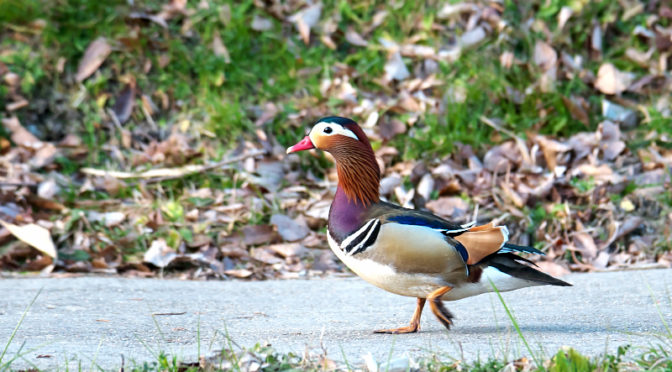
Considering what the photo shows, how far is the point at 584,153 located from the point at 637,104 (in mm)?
897

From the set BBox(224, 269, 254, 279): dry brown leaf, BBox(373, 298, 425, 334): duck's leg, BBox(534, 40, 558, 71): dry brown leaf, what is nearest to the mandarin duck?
BBox(373, 298, 425, 334): duck's leg

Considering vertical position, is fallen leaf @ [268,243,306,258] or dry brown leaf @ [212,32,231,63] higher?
dry brown leaf @ [212,32,231,63]

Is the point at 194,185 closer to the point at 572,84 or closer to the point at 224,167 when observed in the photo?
the point at 224,167

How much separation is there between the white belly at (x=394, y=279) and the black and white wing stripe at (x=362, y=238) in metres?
0.04

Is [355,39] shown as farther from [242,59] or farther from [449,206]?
[449,206]

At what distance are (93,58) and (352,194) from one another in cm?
371

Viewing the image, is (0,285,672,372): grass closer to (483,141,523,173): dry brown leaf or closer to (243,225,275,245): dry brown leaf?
(243,225,275,245): dry brown leaf

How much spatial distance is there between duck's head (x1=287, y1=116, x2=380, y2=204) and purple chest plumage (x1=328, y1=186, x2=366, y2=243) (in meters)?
0.03

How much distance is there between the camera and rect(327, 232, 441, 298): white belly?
3326mm

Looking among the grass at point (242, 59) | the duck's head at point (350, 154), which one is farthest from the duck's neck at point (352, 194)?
the grass at point (242, 59)

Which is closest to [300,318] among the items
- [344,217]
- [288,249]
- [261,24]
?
[344,217]

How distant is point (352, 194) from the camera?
11.7ft

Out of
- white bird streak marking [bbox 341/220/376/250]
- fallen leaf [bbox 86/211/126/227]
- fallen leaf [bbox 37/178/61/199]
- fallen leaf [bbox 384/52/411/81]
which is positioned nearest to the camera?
white bird streak marking [bbox 341/220/376/250]

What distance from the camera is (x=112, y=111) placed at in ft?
21.4
